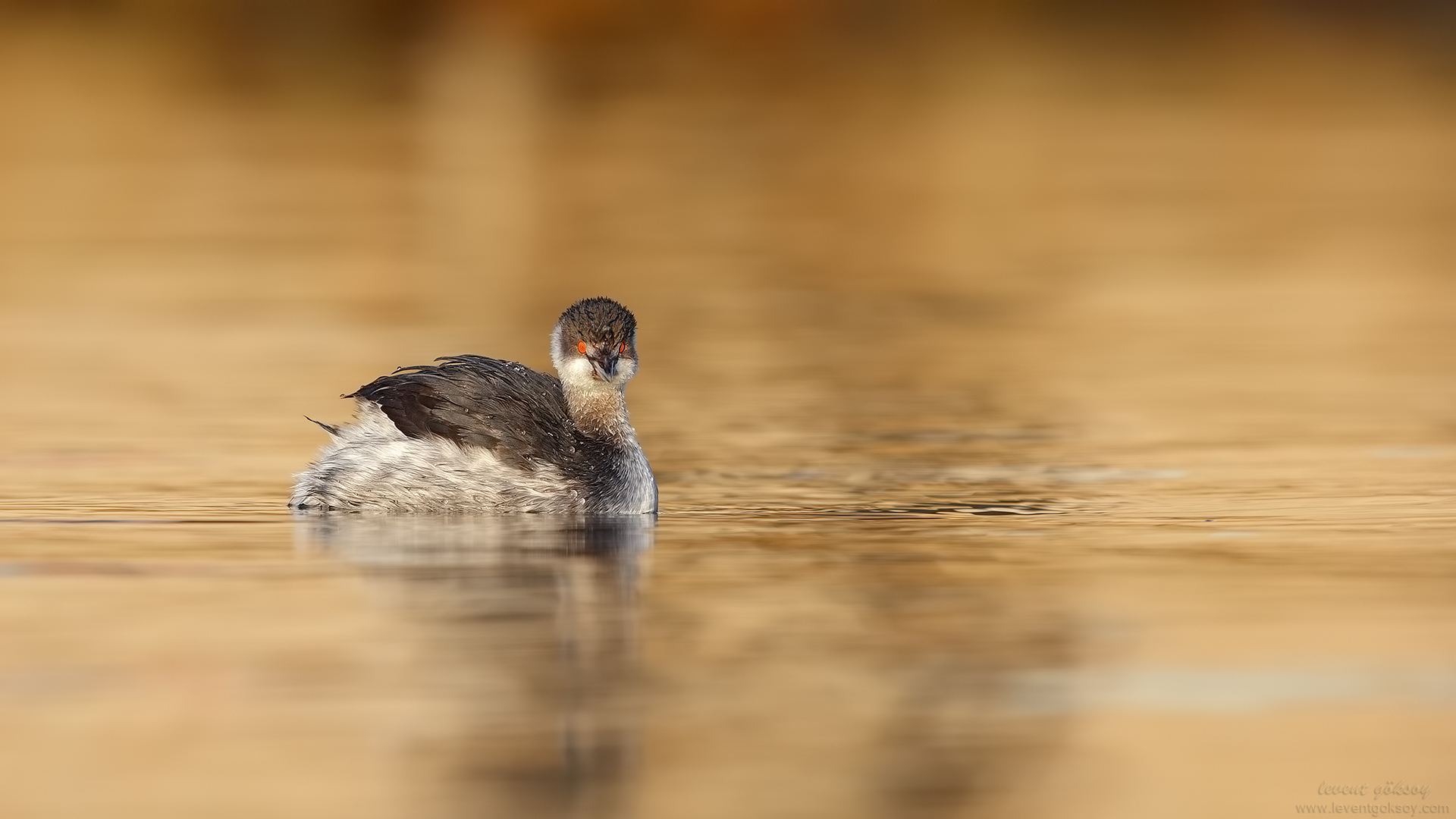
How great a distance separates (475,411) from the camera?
12.5 meters

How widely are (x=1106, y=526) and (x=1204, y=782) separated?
13.9 ft

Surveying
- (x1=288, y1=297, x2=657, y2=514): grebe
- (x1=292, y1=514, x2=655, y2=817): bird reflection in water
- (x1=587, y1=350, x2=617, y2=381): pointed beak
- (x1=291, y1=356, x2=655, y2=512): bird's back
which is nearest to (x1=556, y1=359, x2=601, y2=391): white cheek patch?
(x1=587, y1=350, x2=617, y2=381): pointed beak

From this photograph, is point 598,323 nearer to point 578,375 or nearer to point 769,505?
point 578,375

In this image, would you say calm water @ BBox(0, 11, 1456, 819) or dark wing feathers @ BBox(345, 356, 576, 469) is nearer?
calm water @ BBox(0, 11, 1456, 819)

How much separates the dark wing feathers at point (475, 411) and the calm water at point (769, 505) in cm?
35

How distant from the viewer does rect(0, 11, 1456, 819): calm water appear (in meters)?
8.12

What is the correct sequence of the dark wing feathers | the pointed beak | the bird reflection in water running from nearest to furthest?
the bird reflection in water
the dark wing feathers
the pointed beak

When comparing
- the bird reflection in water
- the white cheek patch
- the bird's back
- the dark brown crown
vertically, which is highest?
the dark brown crown

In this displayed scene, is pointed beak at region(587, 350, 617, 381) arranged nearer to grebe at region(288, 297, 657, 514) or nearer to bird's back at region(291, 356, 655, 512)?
grebe at region(288, 297, 657, 514)

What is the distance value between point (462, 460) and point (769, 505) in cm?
144

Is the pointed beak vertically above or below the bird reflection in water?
above

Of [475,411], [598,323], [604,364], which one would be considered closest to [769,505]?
[604,364]

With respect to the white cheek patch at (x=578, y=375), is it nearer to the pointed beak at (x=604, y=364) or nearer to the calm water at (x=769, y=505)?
the pointed beak at (x=604, y=364)

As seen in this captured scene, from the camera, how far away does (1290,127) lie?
128ft
